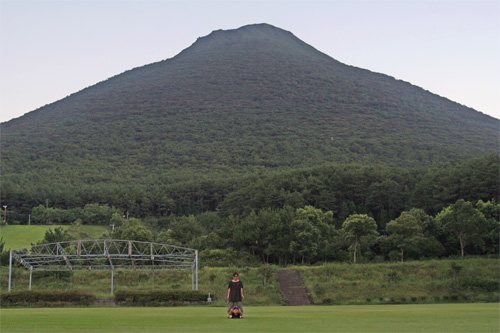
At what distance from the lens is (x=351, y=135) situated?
114 m

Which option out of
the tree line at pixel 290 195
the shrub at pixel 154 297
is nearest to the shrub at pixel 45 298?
the shrub at pixel 154 297

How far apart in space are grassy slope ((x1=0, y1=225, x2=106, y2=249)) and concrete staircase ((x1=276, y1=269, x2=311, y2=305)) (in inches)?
1506

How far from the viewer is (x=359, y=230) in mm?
44969

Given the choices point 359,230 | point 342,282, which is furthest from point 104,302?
point 359,230

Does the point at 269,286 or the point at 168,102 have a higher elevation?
the point at 168,102

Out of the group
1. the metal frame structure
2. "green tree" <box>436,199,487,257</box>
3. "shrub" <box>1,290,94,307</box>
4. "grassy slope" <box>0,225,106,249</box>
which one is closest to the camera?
"shrub" <box>1,290,94,307</box>

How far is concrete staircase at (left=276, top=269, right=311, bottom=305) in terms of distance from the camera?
31.5 metres

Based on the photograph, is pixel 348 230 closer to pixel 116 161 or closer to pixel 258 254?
pixel 258 254

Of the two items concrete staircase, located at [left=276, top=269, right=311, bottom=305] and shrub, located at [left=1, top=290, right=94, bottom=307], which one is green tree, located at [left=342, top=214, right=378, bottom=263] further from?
shrub, located at [left=1, top=290, right=94, bottom=307]

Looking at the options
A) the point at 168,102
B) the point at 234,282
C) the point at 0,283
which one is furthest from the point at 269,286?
the point at 168,102

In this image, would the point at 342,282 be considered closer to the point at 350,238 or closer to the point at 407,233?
the point at 350,238

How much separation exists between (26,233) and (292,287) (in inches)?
1834

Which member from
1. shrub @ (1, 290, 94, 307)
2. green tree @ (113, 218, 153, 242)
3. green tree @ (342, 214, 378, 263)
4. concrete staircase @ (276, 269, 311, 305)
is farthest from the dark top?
green tree @ (113, 218, 153, 242)

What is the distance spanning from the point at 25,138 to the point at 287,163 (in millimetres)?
59498
